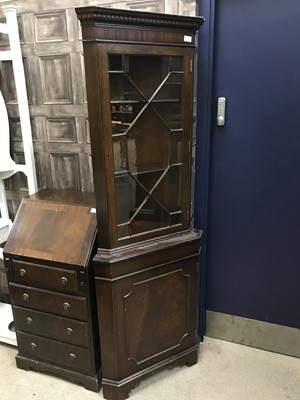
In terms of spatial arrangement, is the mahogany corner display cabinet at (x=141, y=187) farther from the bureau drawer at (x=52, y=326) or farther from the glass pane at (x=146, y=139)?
the bureau drawer at (x=52, y=326)

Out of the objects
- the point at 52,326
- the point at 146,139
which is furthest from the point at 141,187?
the point at 52,326

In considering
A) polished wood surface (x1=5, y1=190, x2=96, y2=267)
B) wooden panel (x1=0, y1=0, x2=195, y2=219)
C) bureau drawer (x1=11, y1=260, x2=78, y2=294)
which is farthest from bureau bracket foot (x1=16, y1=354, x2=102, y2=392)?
wooden panel (x1=0, y1=0, x2=195, y2=219)

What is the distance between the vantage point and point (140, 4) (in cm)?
172

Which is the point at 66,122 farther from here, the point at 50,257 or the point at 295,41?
the point at 295,41

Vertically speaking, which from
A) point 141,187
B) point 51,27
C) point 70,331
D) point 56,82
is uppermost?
point 51,27

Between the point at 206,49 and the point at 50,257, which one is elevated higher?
the point at 206,49

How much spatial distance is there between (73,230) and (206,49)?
1.14 m

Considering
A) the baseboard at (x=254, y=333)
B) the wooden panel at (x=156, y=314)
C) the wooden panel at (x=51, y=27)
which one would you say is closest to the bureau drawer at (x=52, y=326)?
the wooden panel at (x=156, y=314)

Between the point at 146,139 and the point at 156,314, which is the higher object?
the point at 146,139

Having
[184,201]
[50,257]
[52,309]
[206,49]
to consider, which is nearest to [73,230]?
[50,257]

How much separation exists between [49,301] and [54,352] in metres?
0.32

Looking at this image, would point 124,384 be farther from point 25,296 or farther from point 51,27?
point 51,27

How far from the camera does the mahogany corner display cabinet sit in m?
1.41

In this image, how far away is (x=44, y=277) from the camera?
5.71ft
